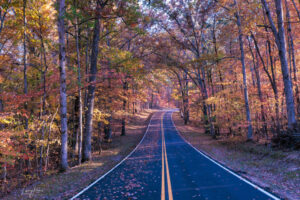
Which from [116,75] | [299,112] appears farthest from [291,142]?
[116,75]

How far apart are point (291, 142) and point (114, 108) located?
15.0 metres

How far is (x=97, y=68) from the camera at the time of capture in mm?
17391

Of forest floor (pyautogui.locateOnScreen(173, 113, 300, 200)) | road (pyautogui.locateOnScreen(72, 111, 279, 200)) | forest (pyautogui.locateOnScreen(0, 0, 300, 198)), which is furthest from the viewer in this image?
forest (pyautogui.locateOnScreen(0, 0, 300, 198))

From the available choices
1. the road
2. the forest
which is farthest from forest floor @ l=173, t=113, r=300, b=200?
the forest

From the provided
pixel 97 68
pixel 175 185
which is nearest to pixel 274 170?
pixel 175 185

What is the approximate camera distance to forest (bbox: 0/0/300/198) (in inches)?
449

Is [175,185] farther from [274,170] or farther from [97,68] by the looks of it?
[97,68]

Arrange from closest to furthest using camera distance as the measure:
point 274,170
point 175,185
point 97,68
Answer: point 175,185
point 274,170
point 97,68

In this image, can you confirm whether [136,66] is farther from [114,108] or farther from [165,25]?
[165,25]

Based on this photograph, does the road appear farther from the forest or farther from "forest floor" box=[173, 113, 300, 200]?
the forest

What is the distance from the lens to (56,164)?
17719 mm

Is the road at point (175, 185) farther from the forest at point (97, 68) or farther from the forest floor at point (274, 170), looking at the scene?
the forest at point (97, 68)

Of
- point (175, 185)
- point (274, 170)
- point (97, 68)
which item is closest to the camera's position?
point (175, 185)

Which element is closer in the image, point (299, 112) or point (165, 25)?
point (299, 112)
